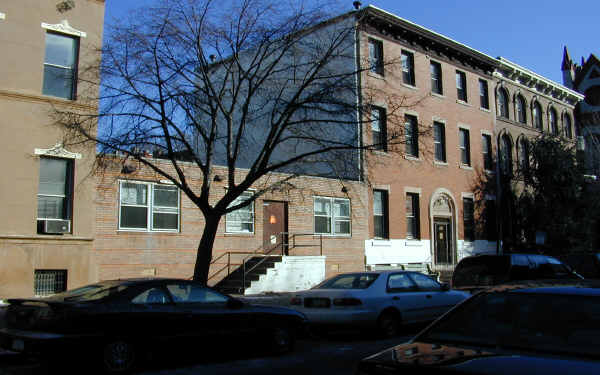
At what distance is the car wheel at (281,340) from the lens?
9.84 metres

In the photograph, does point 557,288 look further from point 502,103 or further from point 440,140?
point 502,103

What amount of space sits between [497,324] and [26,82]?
14998 millimetres

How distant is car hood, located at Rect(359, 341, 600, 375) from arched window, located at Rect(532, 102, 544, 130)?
3216cm

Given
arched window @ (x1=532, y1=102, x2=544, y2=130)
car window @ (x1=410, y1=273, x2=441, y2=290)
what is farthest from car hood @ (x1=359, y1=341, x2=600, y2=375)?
arched window @ (x1=532, y1=102, x2=544, y2=130)

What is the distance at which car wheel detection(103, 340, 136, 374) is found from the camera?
7.89 m

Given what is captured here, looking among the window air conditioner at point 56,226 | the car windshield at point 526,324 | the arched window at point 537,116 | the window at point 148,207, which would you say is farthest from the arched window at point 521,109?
the car windshield at point 526,324

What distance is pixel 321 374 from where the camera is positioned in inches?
318

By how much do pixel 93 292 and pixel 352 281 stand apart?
5418 mm

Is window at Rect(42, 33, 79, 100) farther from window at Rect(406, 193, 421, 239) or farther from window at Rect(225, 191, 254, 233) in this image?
window at Rect(406, 193, 421, 239)

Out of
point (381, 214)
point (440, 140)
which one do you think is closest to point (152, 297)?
point (381, 214)

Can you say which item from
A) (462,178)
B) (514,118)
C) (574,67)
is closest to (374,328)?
(462,178)

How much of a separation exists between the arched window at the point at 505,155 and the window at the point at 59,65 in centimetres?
2179

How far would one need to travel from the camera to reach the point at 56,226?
15703mm

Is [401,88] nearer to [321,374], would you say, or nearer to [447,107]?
[447,107]
